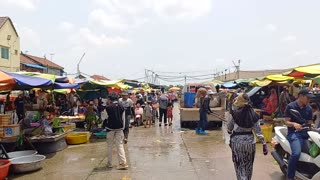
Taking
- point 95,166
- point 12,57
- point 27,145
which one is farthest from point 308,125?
point 12,57

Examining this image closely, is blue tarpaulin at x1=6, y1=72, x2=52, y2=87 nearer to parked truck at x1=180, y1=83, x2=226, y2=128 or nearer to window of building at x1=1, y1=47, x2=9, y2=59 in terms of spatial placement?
parked truck at x1=180, y1=83, x2=226, y2=128

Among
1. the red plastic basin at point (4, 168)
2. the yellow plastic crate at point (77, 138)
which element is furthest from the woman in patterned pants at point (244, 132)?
the yellow plastic crate at point (77, 138)

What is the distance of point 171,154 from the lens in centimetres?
976

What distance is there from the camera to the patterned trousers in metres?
5.31

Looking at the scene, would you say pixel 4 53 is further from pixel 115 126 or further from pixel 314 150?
pixel 314 150

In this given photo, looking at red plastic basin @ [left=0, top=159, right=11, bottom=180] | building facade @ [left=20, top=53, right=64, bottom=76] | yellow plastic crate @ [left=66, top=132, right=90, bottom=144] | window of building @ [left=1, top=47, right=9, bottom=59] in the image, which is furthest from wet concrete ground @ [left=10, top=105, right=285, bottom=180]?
building facade @ [left=20, top=53, right=64, bottom=76]

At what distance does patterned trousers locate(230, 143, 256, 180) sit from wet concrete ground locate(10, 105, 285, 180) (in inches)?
68.1

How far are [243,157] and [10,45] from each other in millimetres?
34165

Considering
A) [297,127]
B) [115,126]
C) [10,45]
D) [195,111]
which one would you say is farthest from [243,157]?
[10,45]

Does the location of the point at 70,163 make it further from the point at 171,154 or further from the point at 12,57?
the point at 12,57

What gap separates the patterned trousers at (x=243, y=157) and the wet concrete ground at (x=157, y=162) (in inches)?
68.1

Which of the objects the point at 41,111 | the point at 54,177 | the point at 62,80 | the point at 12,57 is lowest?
the point at 54,177

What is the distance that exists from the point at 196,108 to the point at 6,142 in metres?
8.62

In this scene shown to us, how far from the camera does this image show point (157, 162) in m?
8.71
